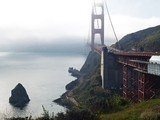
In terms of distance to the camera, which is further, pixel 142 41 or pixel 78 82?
pixel 78 82

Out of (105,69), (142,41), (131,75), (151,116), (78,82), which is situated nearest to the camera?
(151,116)

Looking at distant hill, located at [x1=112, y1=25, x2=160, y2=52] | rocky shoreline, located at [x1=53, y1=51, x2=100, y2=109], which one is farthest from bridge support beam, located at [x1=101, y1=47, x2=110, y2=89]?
distant hill, located at [x1=112, y1=25, x2=160, y2=52]

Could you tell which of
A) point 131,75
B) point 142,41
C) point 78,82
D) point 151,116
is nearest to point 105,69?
point 131,75

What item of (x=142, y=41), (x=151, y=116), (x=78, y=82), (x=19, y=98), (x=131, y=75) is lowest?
(x=19, y=98)

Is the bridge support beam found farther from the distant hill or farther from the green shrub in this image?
the green shrub

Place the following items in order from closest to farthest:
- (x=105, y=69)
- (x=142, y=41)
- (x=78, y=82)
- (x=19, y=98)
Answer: (x=105, y=69)
(x=19, y=98)
(x=142, y=41)
(x=78, y=82)

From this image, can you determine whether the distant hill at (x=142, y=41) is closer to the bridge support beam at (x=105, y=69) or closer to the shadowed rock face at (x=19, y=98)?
the bridge support beam at (x=105, y=69)

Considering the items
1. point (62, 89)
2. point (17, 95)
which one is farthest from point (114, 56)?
point (62, 89)

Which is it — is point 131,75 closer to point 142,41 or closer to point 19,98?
point 142,41
